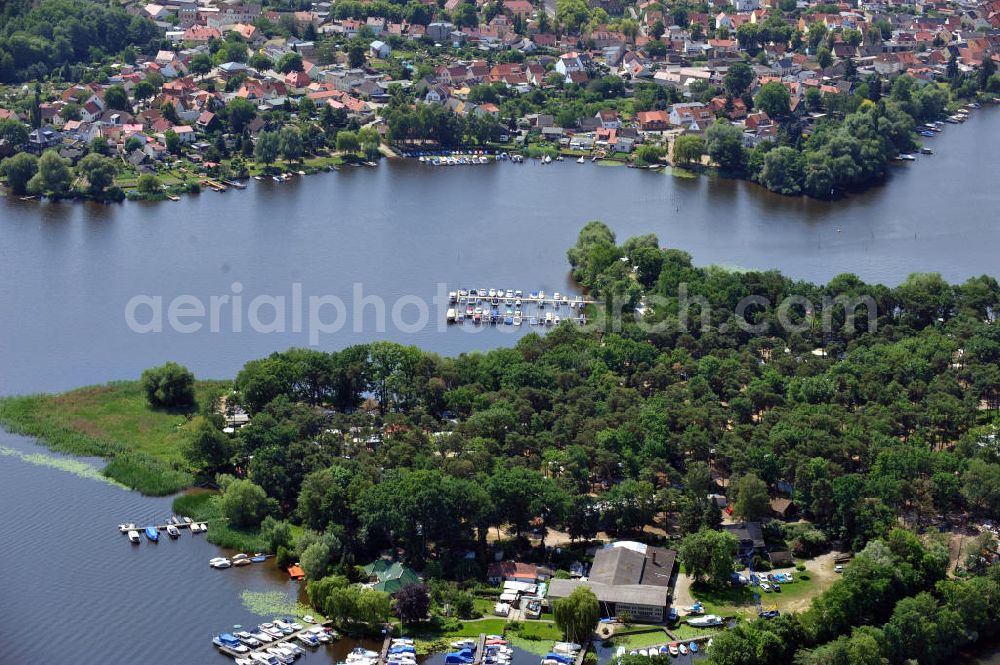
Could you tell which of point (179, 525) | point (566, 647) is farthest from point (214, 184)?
point (566, 647)

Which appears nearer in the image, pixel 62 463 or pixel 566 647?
pixel 566 647

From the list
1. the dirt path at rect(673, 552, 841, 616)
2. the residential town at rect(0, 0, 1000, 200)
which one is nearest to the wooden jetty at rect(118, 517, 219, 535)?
the dirt path at rect(673, 552, 841, 616)

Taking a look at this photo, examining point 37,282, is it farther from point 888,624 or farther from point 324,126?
point 888,624

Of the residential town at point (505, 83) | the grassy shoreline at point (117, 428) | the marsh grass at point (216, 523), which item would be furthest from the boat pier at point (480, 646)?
the residential town at point (505, 83)

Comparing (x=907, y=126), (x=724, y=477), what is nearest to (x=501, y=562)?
(x=724, y=477)

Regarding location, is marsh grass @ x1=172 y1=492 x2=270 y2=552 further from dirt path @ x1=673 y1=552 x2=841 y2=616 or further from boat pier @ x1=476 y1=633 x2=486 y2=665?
dirt path @ x1=673 y1=552 x2=841 y2=616

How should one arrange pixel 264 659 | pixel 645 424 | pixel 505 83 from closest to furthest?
pixel 264 659 < pixel 645 424 < pixel 505 83

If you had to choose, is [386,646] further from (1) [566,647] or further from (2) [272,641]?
(1) [566,647]
